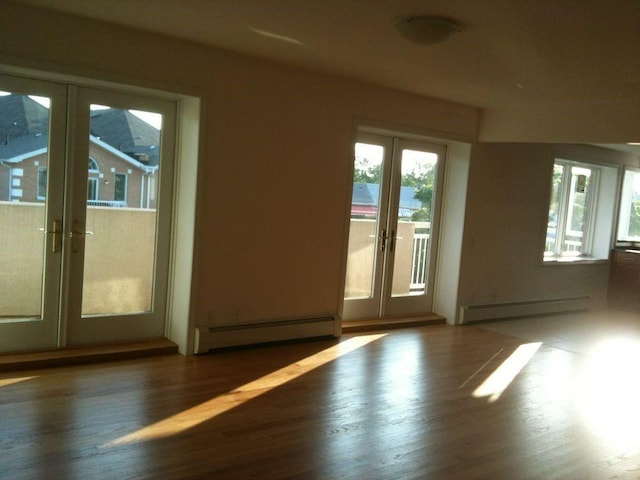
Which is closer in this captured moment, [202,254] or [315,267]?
[202,254]

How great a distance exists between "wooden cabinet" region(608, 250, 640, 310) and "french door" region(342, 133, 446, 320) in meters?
3.38

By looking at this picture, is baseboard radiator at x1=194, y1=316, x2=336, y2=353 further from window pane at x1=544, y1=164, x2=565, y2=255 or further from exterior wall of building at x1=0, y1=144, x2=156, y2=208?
window pane at x1=544, y1=164, x2=565, y2=255

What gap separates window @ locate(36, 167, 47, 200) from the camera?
14.0 feet

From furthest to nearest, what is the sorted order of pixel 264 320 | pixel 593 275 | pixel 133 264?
pixel 593 275 < pixel 264 320 < pixel 133 264

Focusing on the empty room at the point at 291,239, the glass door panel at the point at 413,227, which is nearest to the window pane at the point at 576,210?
the empty room at the point at 291,239

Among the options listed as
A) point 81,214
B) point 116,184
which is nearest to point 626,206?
point 116,184

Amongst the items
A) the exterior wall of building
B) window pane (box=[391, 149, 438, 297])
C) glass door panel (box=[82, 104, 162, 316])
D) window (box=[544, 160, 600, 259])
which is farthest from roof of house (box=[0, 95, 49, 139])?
window (box=[544, 160, 600, 259])

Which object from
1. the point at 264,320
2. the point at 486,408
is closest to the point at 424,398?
the point at 486,408

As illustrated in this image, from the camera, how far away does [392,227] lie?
6.41 meters

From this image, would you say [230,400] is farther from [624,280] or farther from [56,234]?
[624,280]

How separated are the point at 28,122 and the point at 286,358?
104 inches

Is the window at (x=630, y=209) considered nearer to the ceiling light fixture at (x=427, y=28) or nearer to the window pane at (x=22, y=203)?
the ceiling light fixture at (x=427, y=28)

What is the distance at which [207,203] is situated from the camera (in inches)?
185

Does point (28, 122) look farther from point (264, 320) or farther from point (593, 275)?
point (593, 275)
